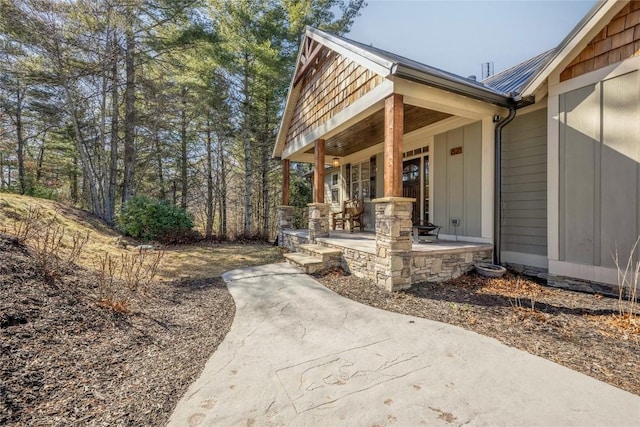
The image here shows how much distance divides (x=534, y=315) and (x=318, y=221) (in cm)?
461

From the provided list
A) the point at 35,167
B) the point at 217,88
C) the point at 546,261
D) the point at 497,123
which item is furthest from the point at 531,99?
the point at 35,167

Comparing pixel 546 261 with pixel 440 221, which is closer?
pixel 546 261

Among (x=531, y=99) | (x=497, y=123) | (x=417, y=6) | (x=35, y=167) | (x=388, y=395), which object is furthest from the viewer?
(x=35, y=167)

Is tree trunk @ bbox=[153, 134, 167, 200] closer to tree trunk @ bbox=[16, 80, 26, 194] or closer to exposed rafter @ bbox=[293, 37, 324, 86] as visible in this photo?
tree trunk @ bbox=[16, 80, 26, 194]

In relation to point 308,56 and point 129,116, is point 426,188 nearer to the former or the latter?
point 308,56

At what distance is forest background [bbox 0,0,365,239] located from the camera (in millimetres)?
8695

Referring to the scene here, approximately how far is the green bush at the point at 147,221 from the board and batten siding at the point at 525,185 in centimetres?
909

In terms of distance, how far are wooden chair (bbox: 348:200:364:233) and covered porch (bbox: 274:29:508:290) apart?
0.24 m

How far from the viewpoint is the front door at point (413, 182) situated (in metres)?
7.42

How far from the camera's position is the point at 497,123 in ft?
17.6

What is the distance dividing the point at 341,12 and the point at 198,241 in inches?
428

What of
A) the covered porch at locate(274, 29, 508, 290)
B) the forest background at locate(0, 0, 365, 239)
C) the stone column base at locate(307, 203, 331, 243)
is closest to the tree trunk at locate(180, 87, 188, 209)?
the forest background at locate(0, 0, 365, 239)

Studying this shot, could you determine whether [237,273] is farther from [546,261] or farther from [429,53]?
[429,53]

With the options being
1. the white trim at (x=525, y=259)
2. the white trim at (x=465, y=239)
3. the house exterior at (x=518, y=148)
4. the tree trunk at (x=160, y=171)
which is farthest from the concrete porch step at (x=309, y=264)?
the tree trunk at (x=160, y=171)
